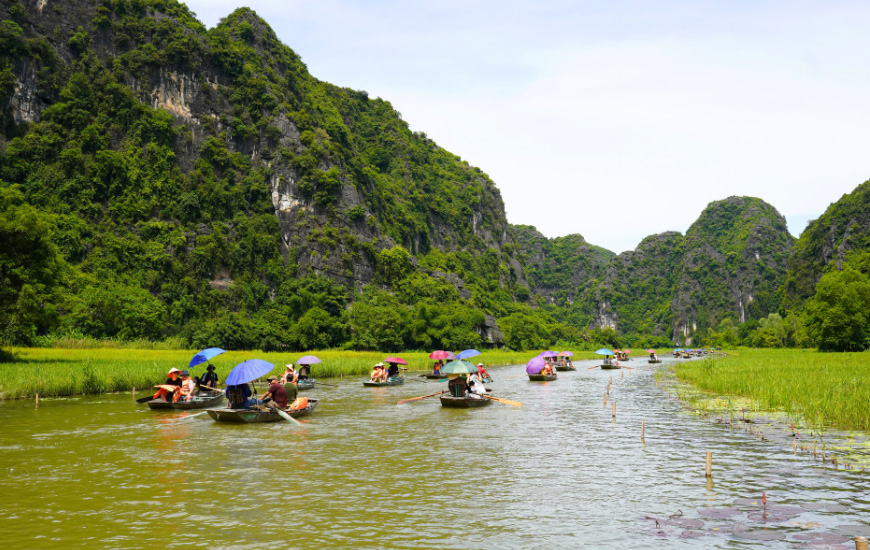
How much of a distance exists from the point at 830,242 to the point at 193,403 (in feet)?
442

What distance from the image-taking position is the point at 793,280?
433 feet

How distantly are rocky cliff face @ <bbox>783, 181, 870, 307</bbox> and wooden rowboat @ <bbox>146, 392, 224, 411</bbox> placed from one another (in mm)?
114782

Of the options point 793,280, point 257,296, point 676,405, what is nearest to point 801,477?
point 676,405

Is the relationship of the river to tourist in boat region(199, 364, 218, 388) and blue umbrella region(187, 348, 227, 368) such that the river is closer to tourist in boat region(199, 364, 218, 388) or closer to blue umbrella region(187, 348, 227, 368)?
blue umbrella region(187, 348, 227, 368)

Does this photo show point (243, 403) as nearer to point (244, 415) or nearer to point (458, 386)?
point (244, 415)

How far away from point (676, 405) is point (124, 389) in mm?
28137

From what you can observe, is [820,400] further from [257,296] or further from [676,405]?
[257,296]

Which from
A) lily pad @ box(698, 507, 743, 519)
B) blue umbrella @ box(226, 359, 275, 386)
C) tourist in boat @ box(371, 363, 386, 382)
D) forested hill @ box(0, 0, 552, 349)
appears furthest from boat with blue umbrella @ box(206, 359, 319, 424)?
forested hill @ box(0, 0, 552, 349)

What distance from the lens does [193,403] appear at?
25.5 m

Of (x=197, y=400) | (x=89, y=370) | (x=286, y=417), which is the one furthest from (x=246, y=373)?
(x=89, y=370)

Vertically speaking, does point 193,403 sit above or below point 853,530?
below

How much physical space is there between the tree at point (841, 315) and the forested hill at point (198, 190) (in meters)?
45.7

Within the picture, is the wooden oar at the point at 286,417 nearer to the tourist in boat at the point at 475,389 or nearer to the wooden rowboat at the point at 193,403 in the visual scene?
the wooden rowboat at the point at 193,403

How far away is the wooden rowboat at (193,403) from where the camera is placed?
24672 millimetres
